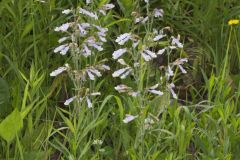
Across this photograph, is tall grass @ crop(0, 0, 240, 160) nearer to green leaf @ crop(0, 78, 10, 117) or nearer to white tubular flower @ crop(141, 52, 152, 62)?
green leaf @ crop(0, 78, 10, 117)

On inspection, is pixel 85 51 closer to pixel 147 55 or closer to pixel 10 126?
pixel 147 55

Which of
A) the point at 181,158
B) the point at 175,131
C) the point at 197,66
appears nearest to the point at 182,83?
the point at 197,66

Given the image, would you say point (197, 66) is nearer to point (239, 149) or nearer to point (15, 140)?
point (239, 149)

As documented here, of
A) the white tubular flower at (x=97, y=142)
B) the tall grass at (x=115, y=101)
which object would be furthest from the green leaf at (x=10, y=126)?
the white tubular flower at (x=97, y=142)

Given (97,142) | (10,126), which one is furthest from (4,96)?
(97,142)

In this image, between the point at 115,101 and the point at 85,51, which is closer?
the point at 85,51

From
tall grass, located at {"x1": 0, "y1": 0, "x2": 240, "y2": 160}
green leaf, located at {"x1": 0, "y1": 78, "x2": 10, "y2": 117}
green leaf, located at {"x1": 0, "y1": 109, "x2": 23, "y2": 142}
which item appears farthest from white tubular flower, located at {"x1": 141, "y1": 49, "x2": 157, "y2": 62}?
green leaf, located at {"x1": 0, "y1": 78, "x2": 10, "y2": 117}

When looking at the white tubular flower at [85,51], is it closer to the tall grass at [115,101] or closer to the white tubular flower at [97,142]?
the tall grass at [115,101]
